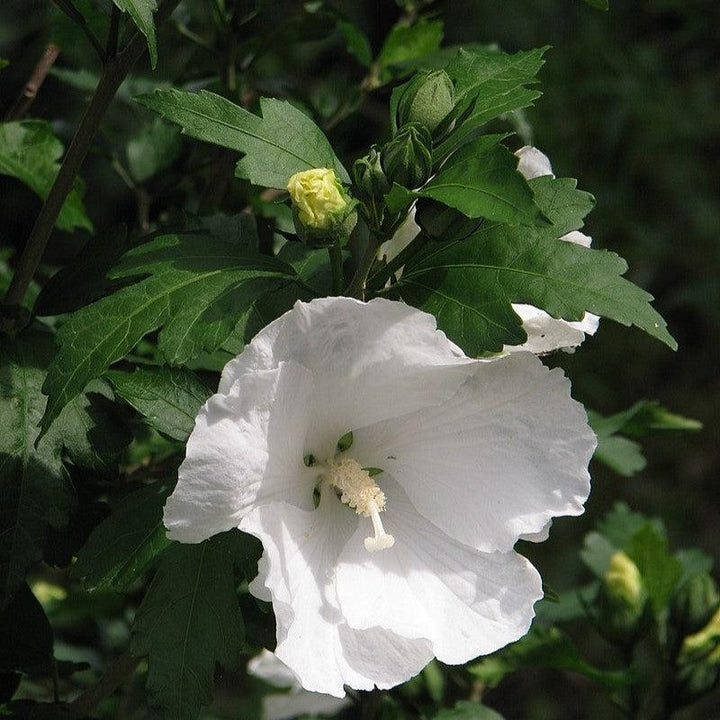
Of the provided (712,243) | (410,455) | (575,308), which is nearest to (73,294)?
(410,455)

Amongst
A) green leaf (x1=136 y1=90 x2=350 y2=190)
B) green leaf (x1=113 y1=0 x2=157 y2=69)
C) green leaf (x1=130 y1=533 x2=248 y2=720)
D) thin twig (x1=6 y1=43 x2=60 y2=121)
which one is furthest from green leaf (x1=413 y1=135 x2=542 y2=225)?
thin twig (x1=6 y1=43 x2=60 y2=121)

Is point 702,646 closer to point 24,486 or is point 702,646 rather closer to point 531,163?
point 531,163

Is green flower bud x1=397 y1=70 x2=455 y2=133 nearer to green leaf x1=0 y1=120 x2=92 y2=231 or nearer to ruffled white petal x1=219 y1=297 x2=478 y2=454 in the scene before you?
ruffled white petal x1=219 y1=297 x2=478 y2=454

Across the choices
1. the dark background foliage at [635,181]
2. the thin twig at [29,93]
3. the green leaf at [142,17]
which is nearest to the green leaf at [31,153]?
the thin twig at [29,93]

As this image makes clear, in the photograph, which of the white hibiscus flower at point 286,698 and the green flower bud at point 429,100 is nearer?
the green flower bud at point 429,100

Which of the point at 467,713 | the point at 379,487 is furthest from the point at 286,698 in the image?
the point at 379,487

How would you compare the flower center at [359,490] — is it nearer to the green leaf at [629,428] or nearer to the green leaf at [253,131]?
the green leaf at [253,131]
